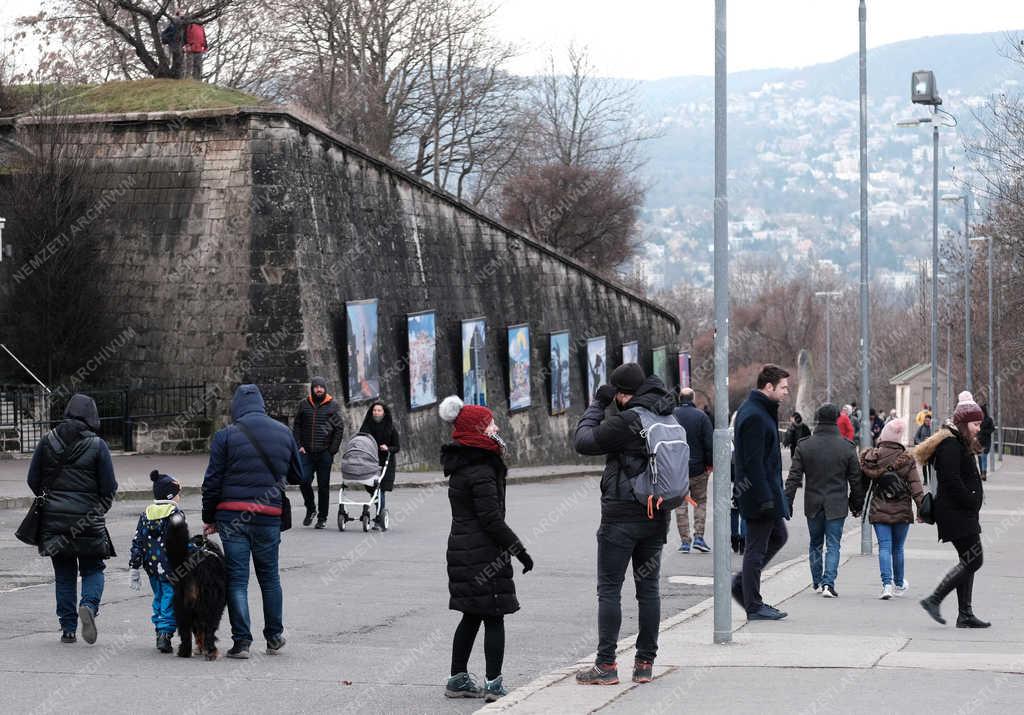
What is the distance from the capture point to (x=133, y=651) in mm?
10820

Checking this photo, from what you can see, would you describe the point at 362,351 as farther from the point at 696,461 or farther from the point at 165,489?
the point at 165,489

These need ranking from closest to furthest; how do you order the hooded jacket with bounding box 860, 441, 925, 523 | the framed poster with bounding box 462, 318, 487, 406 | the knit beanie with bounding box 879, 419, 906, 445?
the hooded jacket with bounding box 860, 441, 925, 523
the knit beanie with bounding box 879, 419, 906, 445
the framed poster with bounding box 462, 318, 487, 406

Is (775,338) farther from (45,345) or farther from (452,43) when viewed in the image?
(45,345)

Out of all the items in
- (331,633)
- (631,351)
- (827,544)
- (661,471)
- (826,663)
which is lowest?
(331,633)

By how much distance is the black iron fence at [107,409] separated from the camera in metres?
28.8

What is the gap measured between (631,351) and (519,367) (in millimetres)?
8705

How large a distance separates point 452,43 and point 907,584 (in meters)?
43.9

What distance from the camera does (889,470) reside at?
13.7 meters

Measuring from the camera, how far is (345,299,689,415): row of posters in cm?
3222

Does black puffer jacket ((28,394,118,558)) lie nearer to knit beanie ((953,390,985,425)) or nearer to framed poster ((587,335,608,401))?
knit beanie ((953,390,985,425))

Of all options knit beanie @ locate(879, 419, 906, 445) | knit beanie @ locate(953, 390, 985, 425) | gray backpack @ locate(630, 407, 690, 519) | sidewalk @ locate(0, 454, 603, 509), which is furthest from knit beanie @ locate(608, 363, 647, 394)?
sidewalk @ locate(0, 454, 603, 509)

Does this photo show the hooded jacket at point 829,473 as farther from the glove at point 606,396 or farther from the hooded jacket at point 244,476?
the hooded jacket at point 244,476

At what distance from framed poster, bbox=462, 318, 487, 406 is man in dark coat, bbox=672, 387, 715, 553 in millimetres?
19087

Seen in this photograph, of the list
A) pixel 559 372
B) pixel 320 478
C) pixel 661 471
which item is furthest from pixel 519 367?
pixel 661 471
